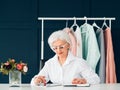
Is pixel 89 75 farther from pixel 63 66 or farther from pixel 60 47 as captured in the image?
pixel 60 47

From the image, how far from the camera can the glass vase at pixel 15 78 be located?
313 cm

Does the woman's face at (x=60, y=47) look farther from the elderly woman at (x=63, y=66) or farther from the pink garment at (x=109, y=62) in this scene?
the pink garment at (x=109, y=62)

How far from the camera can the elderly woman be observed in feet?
11.6

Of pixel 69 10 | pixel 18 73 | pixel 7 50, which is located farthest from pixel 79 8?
pixel 18 73

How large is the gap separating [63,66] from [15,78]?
0.73m

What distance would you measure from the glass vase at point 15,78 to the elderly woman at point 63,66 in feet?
1.55

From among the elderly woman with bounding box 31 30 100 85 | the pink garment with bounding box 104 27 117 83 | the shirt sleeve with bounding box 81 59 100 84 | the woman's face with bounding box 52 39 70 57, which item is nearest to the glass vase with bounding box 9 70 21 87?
the elderly woman with bounding box 31 30 100 85

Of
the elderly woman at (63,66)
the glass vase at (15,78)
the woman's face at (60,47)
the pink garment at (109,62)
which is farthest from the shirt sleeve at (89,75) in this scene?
the pink garment at (109,62)

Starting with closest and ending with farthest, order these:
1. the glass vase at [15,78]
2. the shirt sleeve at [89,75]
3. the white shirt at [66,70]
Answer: the glass vase at [15,78] → the shirt sleeve at [89,75] → the white shirt at [66,70]

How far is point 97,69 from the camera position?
4660 mm

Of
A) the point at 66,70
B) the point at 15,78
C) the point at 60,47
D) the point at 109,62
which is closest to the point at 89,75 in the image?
the point at 66,70

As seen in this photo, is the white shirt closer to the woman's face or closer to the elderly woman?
the elderly woman

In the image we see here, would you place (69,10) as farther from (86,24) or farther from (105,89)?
(105,89)

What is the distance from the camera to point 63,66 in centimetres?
Answer: 372
